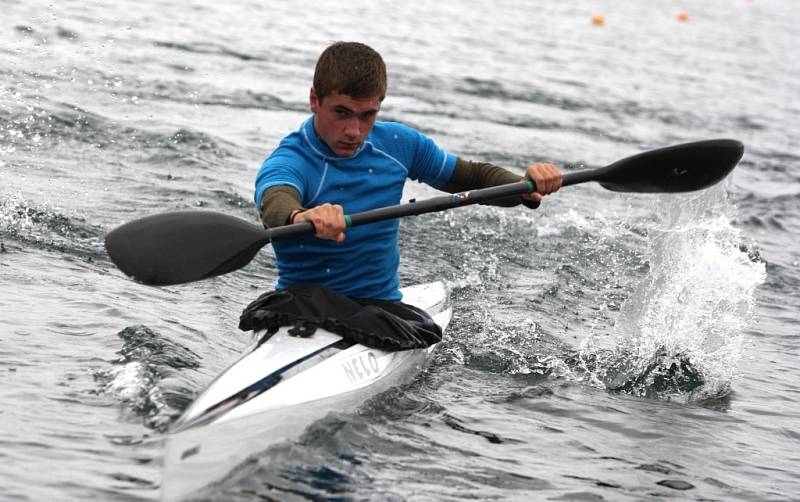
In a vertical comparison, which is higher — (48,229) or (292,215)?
(292,215)

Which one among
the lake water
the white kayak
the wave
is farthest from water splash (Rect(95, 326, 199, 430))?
the wave

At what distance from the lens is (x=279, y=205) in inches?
196

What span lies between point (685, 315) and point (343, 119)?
10.0ft

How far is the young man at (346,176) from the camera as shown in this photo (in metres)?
5.03

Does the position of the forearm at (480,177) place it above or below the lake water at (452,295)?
above

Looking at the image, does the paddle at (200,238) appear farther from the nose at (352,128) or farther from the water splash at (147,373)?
the water splash at (147,373)

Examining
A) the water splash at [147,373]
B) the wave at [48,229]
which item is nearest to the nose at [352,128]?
the water splash at [147,373]

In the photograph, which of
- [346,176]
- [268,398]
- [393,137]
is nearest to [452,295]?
[393,137]

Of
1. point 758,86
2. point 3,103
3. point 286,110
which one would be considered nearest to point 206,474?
point 3,103

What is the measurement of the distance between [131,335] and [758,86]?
779 inches

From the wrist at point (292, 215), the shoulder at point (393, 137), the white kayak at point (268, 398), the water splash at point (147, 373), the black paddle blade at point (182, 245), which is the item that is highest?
the shoulder at point (393, 137)

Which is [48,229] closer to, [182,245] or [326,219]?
[182,245]

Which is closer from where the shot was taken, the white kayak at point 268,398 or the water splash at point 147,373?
the white kayak at point 268,398

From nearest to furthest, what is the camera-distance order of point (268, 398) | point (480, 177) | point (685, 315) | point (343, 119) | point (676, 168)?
point (268, 398) → point (343, 119) → point (480, 177) → point (676, 168) → point (685, 315)
